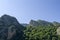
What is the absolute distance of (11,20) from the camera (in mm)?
45625

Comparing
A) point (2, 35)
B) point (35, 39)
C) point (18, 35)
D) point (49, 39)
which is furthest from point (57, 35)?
point (2, 35)

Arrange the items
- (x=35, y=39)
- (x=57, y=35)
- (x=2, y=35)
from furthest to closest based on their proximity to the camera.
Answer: (x=57, y=35) → (x=35, y=39) → (x=2, y=35)

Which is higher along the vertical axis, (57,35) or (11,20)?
(11,20)

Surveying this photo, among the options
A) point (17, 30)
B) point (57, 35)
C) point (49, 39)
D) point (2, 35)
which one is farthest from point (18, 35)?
point (57, 35)

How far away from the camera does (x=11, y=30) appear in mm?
40469

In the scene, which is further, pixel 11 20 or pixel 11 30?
pixel 11 20

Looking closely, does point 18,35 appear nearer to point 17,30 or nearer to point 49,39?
point 17,30

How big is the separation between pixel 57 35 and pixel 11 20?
43.0 feet

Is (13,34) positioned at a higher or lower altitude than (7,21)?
lower

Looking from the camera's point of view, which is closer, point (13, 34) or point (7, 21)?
point (13, 34)

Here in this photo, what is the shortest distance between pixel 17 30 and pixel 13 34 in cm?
157

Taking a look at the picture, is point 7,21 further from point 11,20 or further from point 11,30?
point 11,30

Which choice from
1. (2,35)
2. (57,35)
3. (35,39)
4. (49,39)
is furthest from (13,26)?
(57,35)

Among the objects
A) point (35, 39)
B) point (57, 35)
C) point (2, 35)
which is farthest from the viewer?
point (57, 35)
